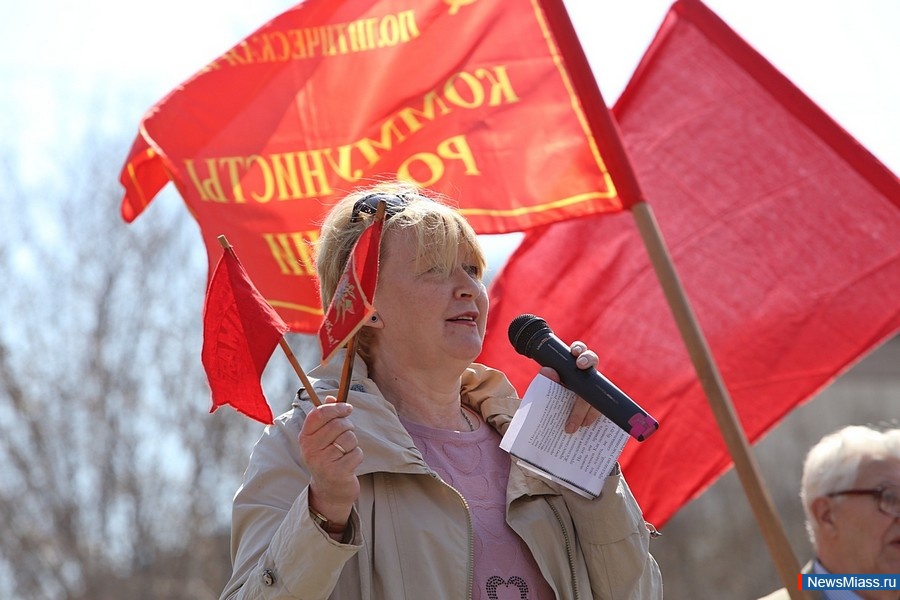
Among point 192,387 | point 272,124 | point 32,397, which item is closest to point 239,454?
point 192,387

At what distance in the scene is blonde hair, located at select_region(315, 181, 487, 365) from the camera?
3469mm

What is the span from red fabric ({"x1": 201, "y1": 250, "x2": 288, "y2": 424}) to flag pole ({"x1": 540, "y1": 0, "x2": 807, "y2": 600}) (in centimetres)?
136

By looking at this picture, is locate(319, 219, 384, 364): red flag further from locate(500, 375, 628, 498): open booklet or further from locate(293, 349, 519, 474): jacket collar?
locate(500, 375, 628, 498): open booklet

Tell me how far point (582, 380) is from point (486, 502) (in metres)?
0.36

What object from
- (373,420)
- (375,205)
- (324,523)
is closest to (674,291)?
(375,205)

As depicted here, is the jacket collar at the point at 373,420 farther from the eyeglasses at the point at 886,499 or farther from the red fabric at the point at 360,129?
the red fabric at the point at 360,129

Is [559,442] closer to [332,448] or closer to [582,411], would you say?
[582,411]

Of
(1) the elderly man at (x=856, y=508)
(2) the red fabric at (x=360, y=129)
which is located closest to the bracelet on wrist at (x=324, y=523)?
(1) the elderly man at (x=856, y=508)

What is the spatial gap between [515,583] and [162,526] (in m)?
14.9

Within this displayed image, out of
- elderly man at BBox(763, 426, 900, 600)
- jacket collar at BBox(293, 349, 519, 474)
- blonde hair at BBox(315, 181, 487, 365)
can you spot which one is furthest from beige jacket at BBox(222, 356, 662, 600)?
elderly man at BBox(763, 426, 900, 600)

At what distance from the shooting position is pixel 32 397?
683 inches

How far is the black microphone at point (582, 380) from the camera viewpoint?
10.8 ft

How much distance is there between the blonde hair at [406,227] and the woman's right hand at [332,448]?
0.66m

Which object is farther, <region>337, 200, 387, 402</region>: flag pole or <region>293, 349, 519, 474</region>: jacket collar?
<region>293, 349, 519, 474</region>: jacket collar
